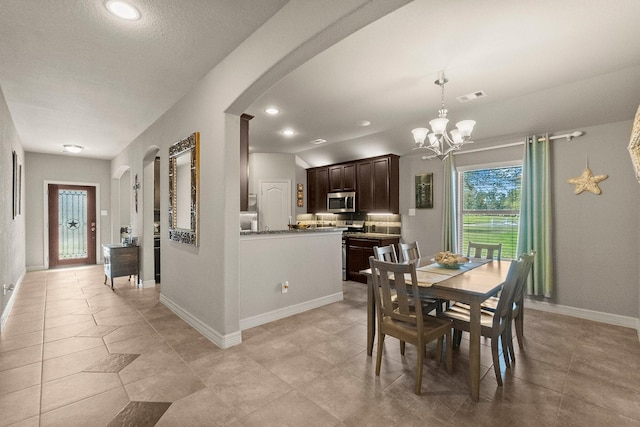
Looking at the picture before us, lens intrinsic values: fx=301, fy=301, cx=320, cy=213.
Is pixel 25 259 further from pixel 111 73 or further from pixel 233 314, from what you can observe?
pixel 233 314

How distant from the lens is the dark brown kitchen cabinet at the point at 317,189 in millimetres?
6793

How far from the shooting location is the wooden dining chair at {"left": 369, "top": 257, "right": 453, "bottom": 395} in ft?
6.97

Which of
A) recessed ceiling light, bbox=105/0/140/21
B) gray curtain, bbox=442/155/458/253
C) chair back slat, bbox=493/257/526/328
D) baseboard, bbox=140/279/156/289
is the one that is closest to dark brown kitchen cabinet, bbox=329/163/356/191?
gray curtain, bbox=442/155/458/253

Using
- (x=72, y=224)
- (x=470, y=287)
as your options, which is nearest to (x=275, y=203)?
(x=72, y=224)

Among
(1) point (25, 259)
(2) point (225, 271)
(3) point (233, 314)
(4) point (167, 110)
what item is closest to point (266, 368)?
(3) point (233, 314)

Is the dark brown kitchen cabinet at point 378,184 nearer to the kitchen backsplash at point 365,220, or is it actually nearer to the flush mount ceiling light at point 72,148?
the kitchen backsplash at point 365,220

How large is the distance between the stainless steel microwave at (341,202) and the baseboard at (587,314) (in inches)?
130

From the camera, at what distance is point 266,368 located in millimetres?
2479

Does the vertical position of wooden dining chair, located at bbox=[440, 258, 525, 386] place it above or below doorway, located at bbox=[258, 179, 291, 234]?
below

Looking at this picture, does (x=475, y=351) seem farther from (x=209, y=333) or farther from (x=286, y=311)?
(x=209, y=333)

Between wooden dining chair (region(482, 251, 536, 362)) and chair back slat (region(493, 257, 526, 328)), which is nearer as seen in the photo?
chair back slat (region(493, 257, 526, 328))

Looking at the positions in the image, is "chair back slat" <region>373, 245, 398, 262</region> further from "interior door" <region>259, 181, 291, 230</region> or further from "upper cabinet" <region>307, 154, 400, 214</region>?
"interior door" <region>259, 181, 291, 230</region>

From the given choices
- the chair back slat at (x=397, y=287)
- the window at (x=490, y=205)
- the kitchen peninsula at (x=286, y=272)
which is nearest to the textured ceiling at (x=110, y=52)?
the kitchen peninsula at (x=286, y=272)

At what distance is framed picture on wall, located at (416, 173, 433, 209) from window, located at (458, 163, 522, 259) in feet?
1.54
